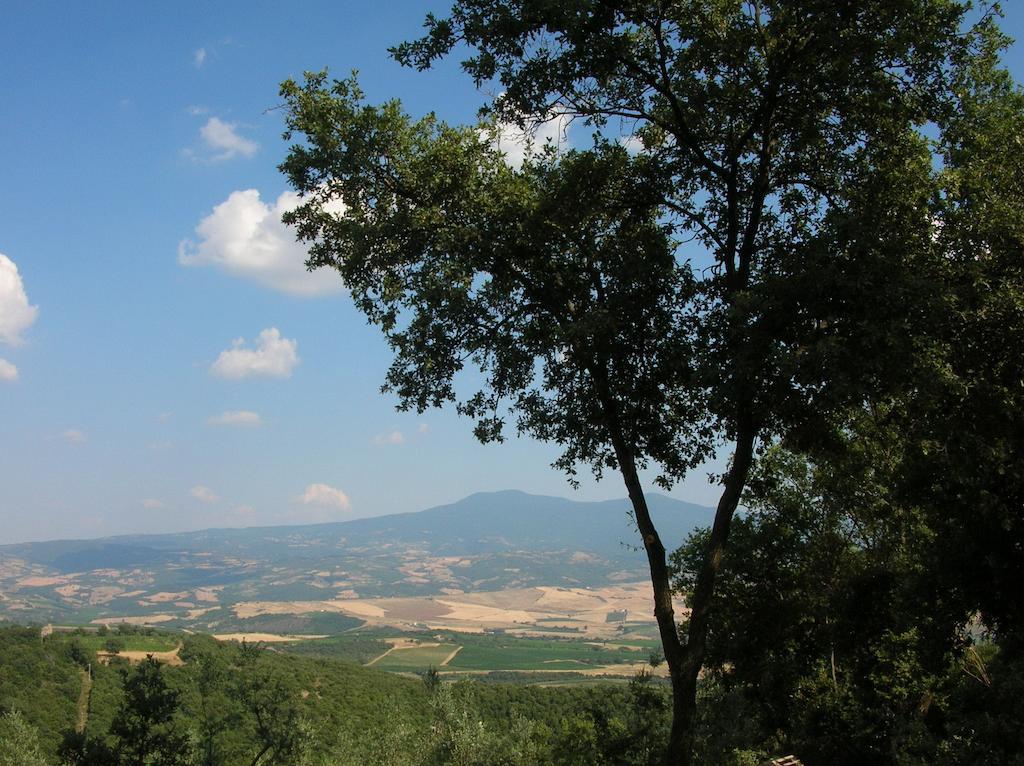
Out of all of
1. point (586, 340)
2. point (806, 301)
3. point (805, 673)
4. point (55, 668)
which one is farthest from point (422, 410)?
point (55, 668)

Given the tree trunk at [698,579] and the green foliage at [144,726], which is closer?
the tree trunk at [698,579]

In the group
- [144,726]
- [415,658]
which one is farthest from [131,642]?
[415,658]

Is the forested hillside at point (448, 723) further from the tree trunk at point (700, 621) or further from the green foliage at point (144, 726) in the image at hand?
the tree trunk at point (700, 621)

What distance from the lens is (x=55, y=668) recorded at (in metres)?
60.7

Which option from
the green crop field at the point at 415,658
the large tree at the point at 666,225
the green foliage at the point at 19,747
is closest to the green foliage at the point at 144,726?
the green foliage at the point at 19,747

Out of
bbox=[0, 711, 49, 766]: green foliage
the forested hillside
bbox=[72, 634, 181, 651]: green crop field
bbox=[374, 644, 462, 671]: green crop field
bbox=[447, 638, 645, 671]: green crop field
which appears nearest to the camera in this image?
the forested hillside

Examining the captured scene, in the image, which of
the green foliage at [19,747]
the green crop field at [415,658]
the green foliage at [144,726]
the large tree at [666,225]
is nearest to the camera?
the large tree at [666,225]

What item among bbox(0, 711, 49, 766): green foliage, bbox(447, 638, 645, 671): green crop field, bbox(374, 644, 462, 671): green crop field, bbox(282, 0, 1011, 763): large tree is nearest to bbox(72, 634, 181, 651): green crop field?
bbox(0, 711, 49, 766): green foliage

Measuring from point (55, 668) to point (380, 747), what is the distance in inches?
1763

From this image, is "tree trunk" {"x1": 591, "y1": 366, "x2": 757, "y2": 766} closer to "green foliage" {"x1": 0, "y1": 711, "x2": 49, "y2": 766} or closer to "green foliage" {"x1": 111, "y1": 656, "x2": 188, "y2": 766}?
"green foliage" {"x1": 111, "y1": 656, "x2": 188, "y2": 766}

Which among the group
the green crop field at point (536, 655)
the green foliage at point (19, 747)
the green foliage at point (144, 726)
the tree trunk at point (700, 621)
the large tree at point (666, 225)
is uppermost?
the large tree at point (666, 225)

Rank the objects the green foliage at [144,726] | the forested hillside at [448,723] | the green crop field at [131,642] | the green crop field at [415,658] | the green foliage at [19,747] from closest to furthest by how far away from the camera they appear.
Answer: the forested hillside at [448,723]
the green foliage at [144,726]
the green foliage at [19,747]
the green crop field at [131,642]
the green crop field at [415,658]

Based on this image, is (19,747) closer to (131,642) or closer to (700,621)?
(700,621)

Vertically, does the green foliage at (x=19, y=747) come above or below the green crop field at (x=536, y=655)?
above
